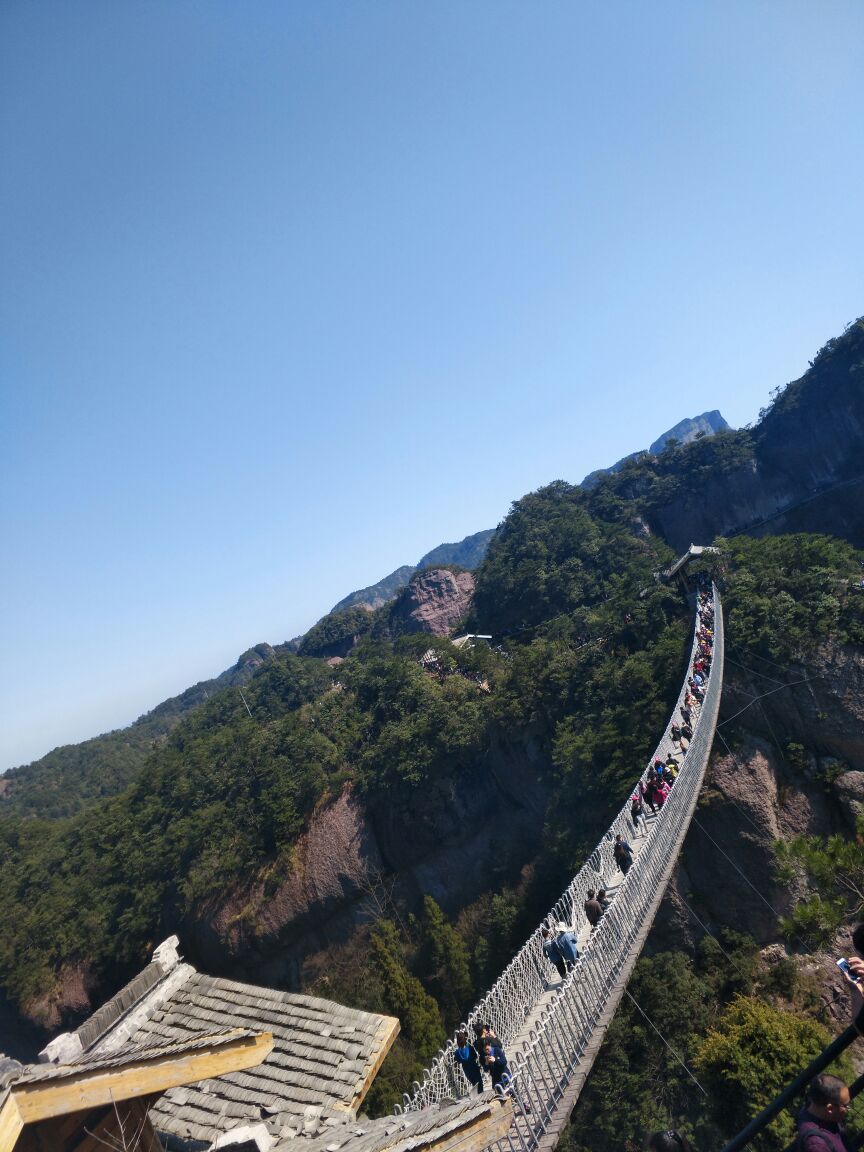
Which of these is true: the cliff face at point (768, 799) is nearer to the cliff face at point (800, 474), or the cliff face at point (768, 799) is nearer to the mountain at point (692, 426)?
the cliff face at point (800, 474)

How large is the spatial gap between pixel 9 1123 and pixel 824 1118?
3.90 metres

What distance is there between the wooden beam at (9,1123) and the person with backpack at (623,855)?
922cm

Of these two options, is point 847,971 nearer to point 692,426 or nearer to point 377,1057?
point 377,1057

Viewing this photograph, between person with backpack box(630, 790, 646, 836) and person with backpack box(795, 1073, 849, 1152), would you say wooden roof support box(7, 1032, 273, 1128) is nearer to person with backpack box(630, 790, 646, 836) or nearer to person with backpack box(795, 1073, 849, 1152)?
person with backpack box(795, 1073, 849, 1152)

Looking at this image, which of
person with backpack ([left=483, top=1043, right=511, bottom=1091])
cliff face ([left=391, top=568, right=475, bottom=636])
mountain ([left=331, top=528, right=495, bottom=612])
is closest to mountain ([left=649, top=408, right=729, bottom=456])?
mountain ([left=331, top=528, right=495, bottom=612])

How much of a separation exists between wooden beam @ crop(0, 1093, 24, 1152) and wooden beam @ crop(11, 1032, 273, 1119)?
0.14ft

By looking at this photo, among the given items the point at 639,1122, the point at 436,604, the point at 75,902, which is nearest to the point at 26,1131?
the point at 639,1122

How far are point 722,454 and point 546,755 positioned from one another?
30341 mm

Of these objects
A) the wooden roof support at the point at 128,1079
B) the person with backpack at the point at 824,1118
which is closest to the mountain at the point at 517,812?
the person with backpack at the point at 824,1118

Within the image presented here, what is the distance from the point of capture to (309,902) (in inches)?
939

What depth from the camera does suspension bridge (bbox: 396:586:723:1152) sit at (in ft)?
20.3

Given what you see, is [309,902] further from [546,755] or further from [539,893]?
[546,755]

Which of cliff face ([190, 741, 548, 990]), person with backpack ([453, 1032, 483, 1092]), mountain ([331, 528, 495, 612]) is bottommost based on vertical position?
cliff face ([190, 741, 548, 990])

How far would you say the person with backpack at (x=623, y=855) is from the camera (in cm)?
1035
